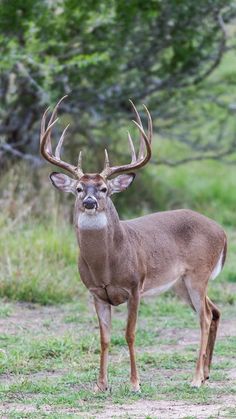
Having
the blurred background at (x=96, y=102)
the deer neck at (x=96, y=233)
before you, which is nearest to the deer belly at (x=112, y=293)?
the deer neck at (x=96, y=233)

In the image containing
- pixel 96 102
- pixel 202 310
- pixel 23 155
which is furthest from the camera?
pixel 96 102

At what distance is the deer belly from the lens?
6961 mm

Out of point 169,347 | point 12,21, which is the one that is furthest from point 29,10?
point 169,347

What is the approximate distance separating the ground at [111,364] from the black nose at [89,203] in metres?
1.09

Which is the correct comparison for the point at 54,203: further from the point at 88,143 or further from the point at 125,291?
the point at 125,291

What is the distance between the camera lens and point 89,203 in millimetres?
6629

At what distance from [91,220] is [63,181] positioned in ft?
1.55

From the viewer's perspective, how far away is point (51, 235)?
1073cm

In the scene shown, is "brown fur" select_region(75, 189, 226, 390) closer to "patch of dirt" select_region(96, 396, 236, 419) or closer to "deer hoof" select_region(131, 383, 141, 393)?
"deer hoof" select_region(131, 383, 141, 393)

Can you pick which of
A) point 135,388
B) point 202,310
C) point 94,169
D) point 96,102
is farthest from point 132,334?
point 94,169

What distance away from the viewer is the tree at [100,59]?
1131cm

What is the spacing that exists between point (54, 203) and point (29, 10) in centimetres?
205

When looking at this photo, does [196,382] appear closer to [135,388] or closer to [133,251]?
[135,388]

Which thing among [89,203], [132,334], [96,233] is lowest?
[132,334]
